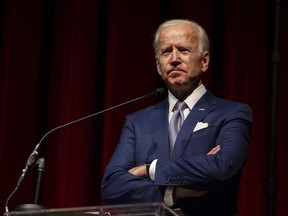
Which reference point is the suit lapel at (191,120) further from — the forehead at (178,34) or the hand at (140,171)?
the forehead at (178,34)

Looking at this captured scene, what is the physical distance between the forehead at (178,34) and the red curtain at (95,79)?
72cm

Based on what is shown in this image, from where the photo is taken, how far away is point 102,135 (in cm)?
315

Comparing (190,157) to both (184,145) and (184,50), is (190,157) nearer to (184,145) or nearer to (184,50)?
(184,145)

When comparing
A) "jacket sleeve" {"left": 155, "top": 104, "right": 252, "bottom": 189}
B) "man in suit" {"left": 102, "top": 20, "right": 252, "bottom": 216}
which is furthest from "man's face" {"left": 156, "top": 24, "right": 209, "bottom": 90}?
"jacket sleeve" {"left": 155, "top": 104, "right": 252, "bottom": 189}

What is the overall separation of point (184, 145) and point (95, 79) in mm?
1144

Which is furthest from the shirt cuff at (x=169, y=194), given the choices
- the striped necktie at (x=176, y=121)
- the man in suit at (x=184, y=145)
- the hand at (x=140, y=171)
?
the striped necktie at (x=176, y=121)

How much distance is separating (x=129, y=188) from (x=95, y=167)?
43.0 inches

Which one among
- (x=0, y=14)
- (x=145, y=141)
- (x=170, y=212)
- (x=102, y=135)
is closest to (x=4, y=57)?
(x=0, y=14)

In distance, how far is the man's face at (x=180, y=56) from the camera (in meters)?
2.31

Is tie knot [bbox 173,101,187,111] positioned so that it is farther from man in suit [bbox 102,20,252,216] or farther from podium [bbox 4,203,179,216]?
podium [bbox 4,203,179,216]

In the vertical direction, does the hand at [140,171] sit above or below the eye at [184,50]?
below

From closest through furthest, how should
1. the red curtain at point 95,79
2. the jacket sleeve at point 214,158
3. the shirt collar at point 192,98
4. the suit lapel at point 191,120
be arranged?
the jacket sleeve at point 214,158 → the suit lapel at point 191,120 → the shirt collar at point 192,98 → the red curtain at point 95,79

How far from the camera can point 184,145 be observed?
2.13 meters

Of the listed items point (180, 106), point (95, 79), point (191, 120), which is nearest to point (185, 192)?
point (191, 120)
